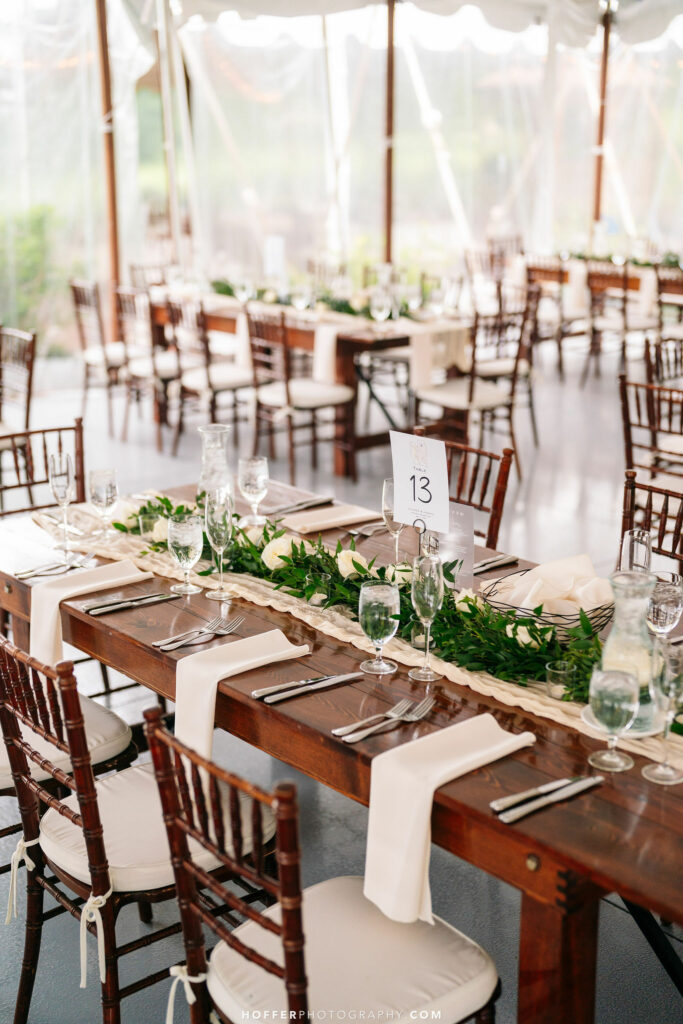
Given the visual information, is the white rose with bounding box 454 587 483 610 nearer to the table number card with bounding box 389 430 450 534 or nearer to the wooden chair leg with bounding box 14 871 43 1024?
the table number card with bounding box 389 430 450 534

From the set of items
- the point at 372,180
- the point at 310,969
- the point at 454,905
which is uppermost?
the point at 372,180

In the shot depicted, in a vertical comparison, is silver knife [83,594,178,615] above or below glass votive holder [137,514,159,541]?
below

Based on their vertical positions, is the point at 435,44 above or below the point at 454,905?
above

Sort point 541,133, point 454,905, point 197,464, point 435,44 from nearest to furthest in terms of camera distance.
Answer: point 454,905 < point 197,464 < point 435,44 < point 541,133

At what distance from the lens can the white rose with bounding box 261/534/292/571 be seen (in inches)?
97.0

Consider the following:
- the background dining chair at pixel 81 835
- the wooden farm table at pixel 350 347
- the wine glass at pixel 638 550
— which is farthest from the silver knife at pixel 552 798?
the wooden farm table at pixel 350 347

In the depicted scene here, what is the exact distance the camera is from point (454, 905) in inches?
98.8

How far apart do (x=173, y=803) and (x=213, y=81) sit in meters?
8.17

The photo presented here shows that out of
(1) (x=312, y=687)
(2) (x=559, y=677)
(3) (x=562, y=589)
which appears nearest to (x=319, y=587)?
(1) (x=312, y=687)

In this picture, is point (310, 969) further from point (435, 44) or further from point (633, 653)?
point (435, 44)

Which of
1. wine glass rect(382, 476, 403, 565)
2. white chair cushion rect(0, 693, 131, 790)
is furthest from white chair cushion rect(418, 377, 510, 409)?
white chair cushion rect(0, 693, 131, 790)

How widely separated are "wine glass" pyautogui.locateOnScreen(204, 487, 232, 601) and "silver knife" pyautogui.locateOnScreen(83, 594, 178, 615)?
0.10 meters

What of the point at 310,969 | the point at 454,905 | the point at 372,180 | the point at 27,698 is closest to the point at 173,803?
the point at 310,969

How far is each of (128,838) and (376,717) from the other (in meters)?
0.57
